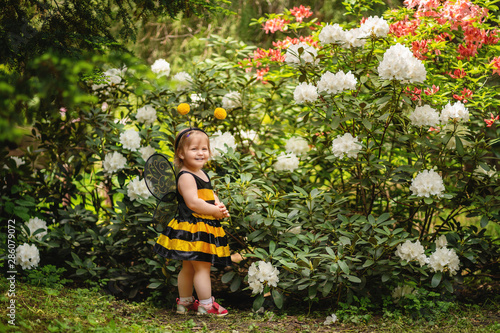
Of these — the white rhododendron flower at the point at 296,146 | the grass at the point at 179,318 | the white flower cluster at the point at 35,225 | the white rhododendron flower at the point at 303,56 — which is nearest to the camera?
the grass at the point at 179,318

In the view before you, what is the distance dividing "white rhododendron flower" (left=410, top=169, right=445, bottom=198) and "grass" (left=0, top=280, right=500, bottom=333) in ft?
2.51

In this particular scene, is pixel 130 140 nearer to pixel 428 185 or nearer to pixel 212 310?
pixel 212 310

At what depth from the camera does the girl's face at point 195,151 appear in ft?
9.07

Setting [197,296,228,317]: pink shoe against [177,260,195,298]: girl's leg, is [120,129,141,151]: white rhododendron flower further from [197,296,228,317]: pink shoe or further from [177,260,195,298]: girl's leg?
[197,296,228,317]: pink shoe

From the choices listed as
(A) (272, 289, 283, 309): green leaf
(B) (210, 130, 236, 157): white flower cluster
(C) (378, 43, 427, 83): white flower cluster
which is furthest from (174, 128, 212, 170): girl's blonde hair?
(C) (378, 43, 427, 83): white flower cluster

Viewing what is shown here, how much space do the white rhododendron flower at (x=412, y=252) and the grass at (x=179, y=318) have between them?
0.36 m

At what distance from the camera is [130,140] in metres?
3.32

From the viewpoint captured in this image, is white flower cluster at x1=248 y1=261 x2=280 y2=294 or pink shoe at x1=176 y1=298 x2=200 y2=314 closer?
white flower cluster at x1=248 y1=261 x2=280 y2=294

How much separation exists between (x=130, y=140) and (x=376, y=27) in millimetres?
1920

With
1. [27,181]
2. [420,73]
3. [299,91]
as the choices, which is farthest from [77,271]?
[420,73]

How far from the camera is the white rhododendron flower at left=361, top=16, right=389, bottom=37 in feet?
9.62

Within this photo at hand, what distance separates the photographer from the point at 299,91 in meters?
3.02

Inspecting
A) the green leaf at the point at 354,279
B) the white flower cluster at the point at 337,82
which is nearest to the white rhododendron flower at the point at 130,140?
the white flower cluster at the point at 337,82

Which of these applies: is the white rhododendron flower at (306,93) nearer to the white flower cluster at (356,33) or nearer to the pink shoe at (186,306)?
the white flower cluster at (356,33)
